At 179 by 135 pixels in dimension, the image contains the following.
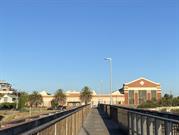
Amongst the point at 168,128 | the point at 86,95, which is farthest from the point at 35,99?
the point at 168,128

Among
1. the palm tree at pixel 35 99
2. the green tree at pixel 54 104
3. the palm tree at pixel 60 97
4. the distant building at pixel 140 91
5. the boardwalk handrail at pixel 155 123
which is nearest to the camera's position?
the boardwalk handrail at pixel 155 123

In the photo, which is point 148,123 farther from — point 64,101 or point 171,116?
point 64,101

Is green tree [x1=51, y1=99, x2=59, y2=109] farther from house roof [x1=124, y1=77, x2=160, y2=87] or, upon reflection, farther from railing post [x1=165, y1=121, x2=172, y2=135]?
railing post [x1=165, y1=121, x2=172, y2=135]

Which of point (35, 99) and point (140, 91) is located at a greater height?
point (140, 91)

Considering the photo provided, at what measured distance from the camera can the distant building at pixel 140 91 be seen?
158 metres

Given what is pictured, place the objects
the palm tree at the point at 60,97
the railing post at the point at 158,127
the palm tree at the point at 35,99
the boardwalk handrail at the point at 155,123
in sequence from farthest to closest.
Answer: the palm tree at the point at 60,97
the palm tree at the point at 35,99
the railing post at the point at 158,127
the boardwalk handrail at the point at 155,123

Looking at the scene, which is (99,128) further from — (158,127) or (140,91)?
(140,91)

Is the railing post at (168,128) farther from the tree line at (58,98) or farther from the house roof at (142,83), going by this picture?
the tree line at (58,98)

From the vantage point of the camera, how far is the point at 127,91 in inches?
6270

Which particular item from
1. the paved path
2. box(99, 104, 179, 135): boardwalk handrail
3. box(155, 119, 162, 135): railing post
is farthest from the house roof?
box(155, 119, 162, 135): railing post

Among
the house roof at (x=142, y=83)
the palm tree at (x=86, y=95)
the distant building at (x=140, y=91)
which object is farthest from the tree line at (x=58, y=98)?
the house roof at (x=142, y=83)

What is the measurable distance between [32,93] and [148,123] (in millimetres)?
156572

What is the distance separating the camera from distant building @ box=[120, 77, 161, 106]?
158 metres

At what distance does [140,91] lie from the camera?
158 meters
